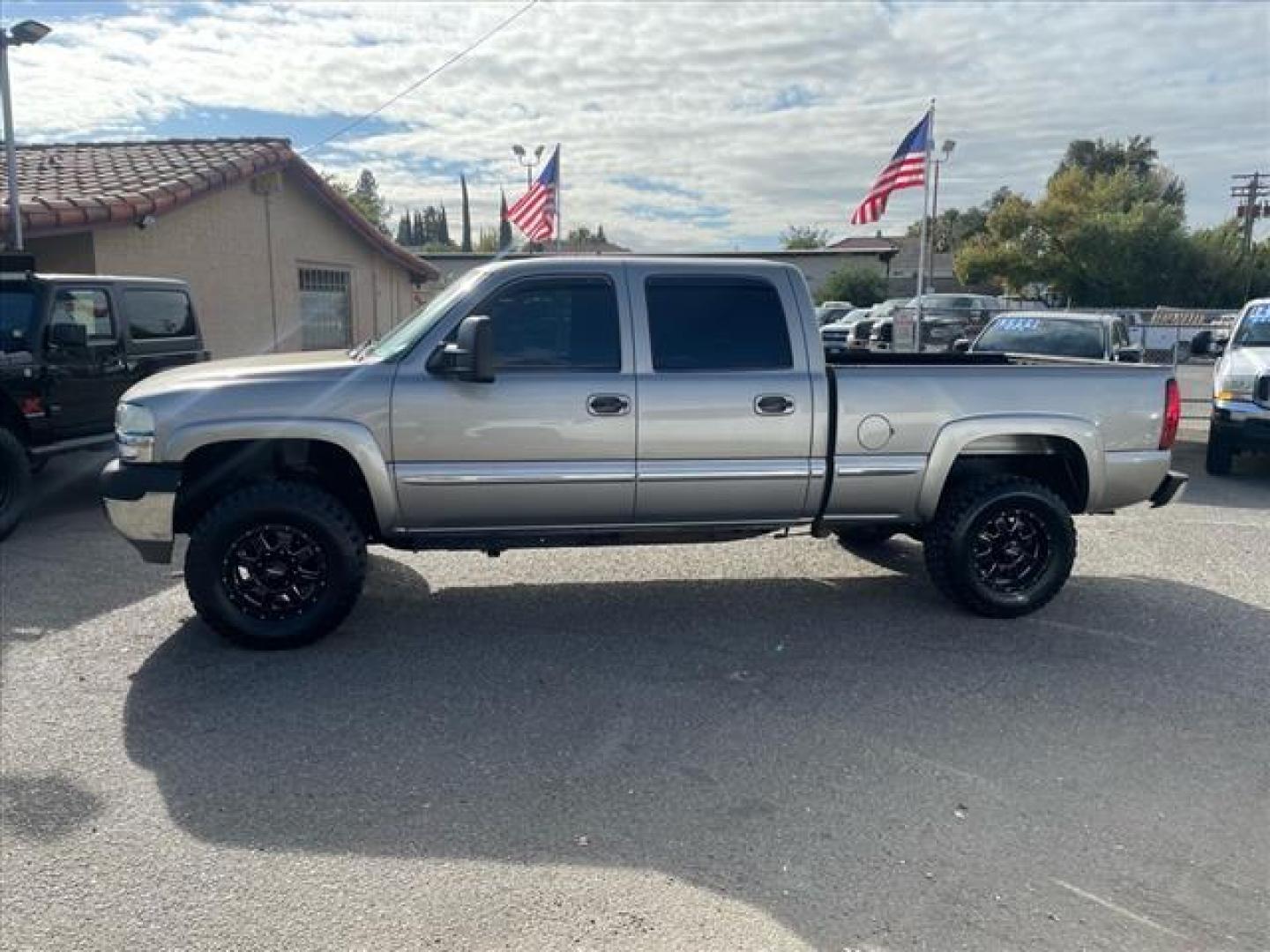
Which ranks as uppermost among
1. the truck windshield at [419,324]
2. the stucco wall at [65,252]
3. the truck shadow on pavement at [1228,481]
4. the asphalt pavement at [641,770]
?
the stucco wall at [65,252]

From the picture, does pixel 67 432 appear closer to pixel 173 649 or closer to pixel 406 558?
pixel 406 558

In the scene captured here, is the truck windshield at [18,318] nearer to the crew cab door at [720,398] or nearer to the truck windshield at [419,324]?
the truck windshield at [419,324]

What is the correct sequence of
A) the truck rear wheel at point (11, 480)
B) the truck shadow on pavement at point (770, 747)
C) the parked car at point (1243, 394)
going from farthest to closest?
the parked car at point (1243, 394), the truck rear wheel at point (11, 480), the truck shadow on pavement at point (770, 747)

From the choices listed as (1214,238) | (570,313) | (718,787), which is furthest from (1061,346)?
(1214,238)

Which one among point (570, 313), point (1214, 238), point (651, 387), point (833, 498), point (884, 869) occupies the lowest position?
point (884, 869)

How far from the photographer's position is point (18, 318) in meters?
7.61

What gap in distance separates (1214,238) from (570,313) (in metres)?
51.3

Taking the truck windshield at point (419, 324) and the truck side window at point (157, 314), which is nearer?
the truck windshield at point (419, 324)

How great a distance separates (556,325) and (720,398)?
94 centimetres

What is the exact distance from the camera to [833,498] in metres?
5.19

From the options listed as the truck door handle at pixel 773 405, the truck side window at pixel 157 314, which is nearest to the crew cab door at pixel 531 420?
the truck door handle at pixel 773 405

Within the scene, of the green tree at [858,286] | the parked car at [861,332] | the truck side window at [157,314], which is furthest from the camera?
the green tree at [858,286]

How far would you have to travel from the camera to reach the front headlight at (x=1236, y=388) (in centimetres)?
931

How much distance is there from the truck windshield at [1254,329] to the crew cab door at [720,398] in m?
7.62
